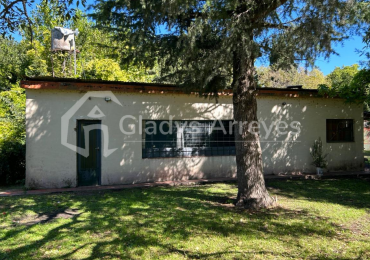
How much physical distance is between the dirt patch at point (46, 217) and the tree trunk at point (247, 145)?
3635 mm

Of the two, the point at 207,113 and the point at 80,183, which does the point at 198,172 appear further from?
the point at 80,183

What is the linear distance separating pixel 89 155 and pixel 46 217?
134 inches

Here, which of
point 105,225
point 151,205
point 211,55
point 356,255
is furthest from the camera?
point 151,205

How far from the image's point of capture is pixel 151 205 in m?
6.48

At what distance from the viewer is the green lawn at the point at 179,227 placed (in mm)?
3975

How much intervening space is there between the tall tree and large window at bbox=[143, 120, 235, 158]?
3.03m

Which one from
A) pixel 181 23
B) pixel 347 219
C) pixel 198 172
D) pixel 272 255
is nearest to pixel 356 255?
pixel 272 255

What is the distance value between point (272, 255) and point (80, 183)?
21.8 ft

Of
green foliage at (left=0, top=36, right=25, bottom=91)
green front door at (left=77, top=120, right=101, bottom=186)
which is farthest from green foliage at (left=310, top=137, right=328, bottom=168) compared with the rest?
green foliage at (left=0, top=36, right=25, bottom=91)

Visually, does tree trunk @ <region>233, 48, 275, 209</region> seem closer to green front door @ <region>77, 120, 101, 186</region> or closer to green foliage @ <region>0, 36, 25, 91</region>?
green front door @ <region>77, 120, 101, 186</region>

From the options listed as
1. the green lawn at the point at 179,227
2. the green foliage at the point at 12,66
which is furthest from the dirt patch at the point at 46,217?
the green foliage at the point at 12,66

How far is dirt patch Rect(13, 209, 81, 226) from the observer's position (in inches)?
207

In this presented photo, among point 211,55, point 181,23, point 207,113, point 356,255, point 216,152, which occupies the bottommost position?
point 356,255

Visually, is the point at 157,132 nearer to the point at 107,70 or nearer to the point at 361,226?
the point at 361,226
